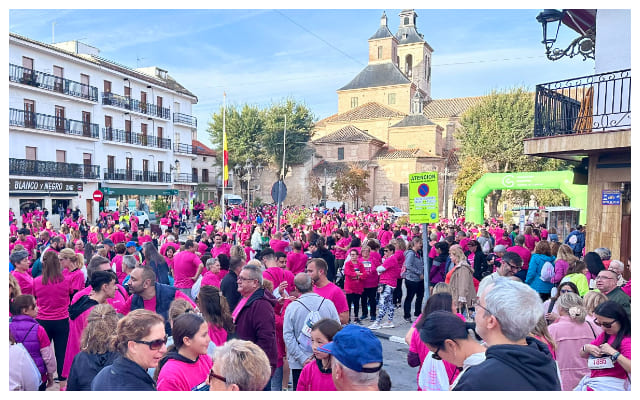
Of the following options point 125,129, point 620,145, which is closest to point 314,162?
point 125,129

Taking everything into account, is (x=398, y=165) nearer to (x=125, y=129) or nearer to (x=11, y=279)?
(x=125, y=129)

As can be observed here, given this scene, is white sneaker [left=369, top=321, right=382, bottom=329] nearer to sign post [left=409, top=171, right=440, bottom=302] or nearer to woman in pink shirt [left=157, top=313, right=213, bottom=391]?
sign post [left=409, top=171, right=440, bottom=302]

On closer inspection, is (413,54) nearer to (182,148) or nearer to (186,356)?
(182,148)

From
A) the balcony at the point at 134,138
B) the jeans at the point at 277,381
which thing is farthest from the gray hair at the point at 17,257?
the balcony at the point at 134,138

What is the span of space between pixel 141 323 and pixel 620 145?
8336mm

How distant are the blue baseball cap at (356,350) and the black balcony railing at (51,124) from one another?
3128 centimetres

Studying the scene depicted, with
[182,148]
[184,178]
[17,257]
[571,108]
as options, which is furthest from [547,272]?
[182,148]

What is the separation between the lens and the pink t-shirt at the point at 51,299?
540 centimetres

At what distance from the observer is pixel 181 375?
9.59 feet

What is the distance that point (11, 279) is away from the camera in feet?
15.8

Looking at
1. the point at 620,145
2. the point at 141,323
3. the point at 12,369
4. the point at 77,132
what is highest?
A: the point at 77,132

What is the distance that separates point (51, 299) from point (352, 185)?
136 feet

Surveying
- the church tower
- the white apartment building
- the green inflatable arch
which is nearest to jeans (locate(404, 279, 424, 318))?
the green inflatable arch

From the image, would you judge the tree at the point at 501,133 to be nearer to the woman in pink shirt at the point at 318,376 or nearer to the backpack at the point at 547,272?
the backpack at the point at 547,272
